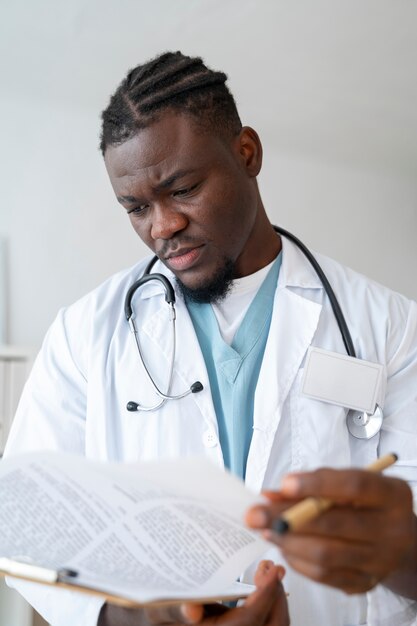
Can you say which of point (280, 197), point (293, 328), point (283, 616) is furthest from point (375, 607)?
point (280, 197)

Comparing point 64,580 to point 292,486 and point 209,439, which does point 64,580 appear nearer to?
point 292,486

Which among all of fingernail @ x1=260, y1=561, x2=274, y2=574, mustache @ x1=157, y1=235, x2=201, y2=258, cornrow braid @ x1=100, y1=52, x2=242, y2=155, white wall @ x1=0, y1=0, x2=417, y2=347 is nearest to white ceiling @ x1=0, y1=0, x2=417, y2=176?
white wall @ x1=0, y1=0, x2=417, y2=347

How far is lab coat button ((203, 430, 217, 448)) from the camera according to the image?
46.5 inches

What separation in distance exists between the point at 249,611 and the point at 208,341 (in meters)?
0.59

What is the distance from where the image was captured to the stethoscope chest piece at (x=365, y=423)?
1.19m

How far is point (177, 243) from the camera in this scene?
1.21m

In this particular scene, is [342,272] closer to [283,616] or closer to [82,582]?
[283,616]

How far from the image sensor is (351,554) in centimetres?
67

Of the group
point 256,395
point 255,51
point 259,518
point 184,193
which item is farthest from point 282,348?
point 255,51

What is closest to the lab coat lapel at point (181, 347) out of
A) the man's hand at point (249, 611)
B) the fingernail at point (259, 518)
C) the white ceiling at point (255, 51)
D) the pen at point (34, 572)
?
the man's hand at point (249, 611)

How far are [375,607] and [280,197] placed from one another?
2.78 metres

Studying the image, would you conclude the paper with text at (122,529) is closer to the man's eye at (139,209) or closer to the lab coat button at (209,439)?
the lab coat button at (209,439)

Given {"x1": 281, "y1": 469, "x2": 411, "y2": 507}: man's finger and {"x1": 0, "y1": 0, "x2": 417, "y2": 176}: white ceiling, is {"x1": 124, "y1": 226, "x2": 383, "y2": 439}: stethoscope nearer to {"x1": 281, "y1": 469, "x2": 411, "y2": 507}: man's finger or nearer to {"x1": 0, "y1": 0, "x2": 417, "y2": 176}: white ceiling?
{"x1": 281, "y1": 469, "x2": 411, "y2": 507}: man's finger

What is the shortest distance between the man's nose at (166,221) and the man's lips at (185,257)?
42 mm
